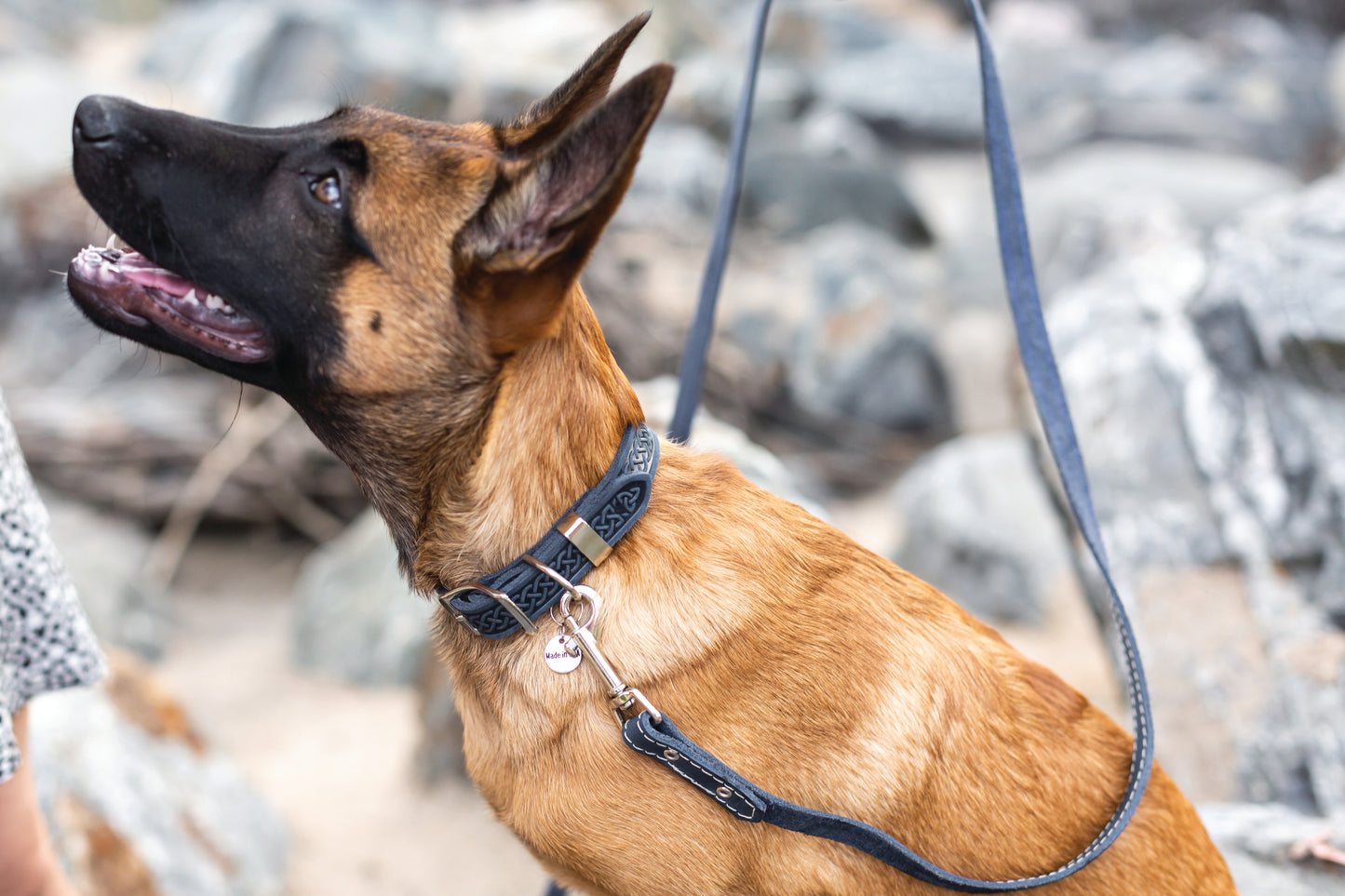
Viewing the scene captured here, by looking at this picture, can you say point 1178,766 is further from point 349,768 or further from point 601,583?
point 349,768

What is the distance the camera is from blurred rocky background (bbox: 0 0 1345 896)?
3.50 metres

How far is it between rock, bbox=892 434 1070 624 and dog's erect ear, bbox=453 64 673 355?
4.28m

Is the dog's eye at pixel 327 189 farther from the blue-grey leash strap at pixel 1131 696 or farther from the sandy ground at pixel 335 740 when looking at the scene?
the sandy ground at pixel 335 740

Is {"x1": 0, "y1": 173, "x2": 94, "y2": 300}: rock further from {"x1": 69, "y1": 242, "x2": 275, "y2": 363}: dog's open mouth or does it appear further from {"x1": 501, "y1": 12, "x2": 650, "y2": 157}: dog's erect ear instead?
{"x1": 501, "y1": 12, "x2": 650, "y2": 157}: dog's erect ear

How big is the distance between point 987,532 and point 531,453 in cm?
443

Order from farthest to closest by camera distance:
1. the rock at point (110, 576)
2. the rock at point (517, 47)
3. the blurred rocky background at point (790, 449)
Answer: the rock at point (517, 47)
the rock at point (110, 576)
the blurred rocky background at point (790, 449)

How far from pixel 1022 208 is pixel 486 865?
334 cm

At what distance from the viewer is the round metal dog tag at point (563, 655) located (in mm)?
1960

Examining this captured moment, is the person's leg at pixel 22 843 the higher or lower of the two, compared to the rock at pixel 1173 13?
higher

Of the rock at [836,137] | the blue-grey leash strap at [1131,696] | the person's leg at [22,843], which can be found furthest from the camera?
the rock at [836,137]

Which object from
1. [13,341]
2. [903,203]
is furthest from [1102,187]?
[13,341]

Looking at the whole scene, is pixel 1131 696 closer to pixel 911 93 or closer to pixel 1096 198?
pixel 1096 198

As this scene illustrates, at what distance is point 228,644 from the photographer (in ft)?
19.3

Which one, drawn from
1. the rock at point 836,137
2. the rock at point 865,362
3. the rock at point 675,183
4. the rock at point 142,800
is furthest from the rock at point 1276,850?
the rock at point 836,137
